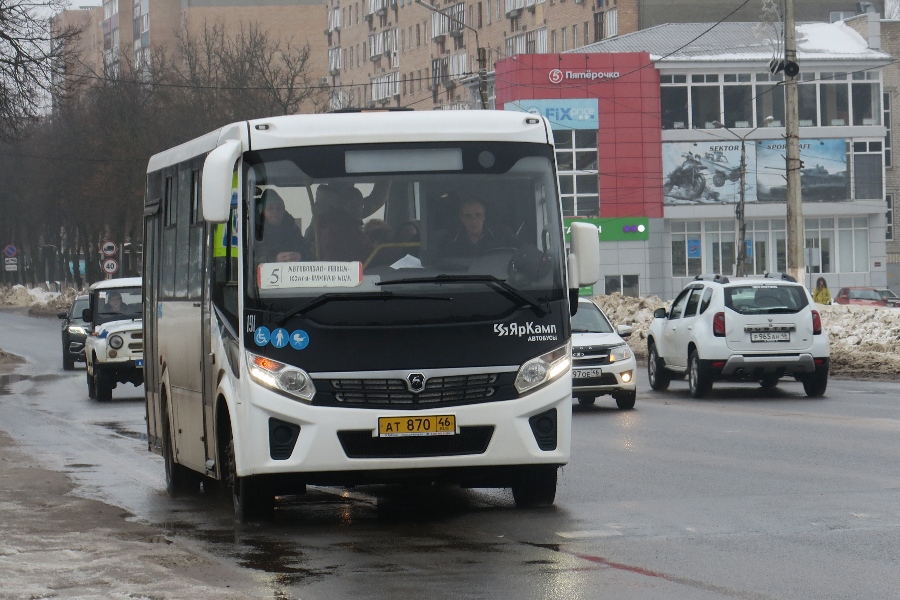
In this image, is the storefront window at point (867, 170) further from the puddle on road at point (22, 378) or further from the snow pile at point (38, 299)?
the puddle on road at point (22, 378)

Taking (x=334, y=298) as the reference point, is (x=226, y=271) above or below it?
above

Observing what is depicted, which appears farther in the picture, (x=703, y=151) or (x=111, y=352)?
(x=703, y=151)

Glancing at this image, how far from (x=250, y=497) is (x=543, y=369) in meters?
2.05

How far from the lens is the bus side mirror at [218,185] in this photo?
10.6m

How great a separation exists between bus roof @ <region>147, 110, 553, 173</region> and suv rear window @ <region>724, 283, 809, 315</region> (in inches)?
556

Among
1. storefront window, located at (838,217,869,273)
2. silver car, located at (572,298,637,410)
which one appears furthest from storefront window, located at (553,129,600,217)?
silver car, located at (572,298,637,410)

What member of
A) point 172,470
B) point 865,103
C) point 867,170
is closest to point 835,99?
point 865,103

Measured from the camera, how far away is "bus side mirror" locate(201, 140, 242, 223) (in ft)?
34.9

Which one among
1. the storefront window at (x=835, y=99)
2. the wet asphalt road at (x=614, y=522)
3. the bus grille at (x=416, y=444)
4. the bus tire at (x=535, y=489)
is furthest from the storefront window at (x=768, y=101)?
the bus grille at (x=416, y=444)

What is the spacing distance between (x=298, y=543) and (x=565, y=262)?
8.34 feet

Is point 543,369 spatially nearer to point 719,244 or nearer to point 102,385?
point 102,385

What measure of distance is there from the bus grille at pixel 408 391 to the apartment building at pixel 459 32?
2666 inches

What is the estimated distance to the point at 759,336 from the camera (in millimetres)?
25125

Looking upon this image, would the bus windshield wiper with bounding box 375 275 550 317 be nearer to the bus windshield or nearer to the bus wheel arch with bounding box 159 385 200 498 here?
the bus windshield
